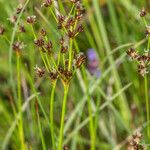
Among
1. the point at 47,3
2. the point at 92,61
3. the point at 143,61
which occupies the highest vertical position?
the point at 92,61

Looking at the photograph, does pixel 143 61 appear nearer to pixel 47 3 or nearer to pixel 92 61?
pixel 47 3

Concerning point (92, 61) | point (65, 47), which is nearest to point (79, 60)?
point (65, 47)

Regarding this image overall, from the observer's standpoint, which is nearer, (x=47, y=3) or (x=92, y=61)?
(x=47, y=3)

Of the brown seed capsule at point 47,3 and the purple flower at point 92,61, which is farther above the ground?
the purple flower at point 92,61

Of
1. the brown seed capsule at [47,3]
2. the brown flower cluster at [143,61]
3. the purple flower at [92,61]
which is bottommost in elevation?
the brown flower cluster at [143,61]

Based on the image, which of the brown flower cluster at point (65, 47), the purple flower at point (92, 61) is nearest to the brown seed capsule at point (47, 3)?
the brown flower cluster at point (65, 47)

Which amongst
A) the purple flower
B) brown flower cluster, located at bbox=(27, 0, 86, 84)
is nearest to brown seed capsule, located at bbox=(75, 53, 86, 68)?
brown flower cluster, located at bbox=(27, 0, 86, 84)

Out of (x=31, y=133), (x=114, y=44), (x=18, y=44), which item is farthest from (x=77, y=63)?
(x=114, y=44)

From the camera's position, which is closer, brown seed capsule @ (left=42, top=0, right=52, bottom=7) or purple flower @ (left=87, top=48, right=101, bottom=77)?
brown seed capsule @ (left=42, top=0, right=52, bottom=7)

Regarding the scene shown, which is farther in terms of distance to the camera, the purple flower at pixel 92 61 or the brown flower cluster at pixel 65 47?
the purple flower at pixel 92 61

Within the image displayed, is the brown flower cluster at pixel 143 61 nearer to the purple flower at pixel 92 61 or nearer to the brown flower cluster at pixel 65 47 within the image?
the brown flower cluster at pixel 65 47

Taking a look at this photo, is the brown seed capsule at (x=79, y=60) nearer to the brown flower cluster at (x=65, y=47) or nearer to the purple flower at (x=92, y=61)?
the brown flower cluster at (x=65, y=47)

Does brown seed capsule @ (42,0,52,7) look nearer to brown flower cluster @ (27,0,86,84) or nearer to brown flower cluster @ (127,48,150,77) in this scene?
brown flower cluster @ (27,0,86,84)

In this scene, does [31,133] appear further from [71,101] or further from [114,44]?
[114,44]
